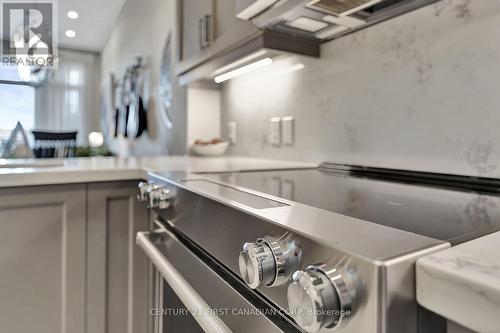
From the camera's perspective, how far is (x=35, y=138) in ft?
10.5

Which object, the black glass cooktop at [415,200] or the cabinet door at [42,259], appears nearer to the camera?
the black glass cooktop at [415,200]

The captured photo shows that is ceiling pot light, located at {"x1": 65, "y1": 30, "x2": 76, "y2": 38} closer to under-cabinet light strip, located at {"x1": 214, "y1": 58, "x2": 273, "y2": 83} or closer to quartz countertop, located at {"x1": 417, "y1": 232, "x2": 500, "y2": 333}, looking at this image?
under-cabinet light strip, located at {"x1": 214, "y1": 58, "x2": 273, "y2": 83}

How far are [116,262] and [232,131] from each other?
90 cm

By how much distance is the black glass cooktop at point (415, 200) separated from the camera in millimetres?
396

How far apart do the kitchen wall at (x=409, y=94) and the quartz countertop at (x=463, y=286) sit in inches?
22.9

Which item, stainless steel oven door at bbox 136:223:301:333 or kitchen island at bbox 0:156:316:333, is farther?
kitchen island at bbox 0:156:316:333

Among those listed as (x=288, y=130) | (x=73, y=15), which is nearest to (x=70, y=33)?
(x=73, y=15)

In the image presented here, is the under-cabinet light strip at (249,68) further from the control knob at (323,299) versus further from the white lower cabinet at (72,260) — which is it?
the control knob at (323,299)

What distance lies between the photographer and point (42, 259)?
1.01 meters

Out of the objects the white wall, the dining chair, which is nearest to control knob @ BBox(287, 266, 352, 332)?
the white wall

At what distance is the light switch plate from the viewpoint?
4.38 ft

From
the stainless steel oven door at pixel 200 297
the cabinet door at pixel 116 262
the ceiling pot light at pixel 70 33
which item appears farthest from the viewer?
the ceiling pot light at pixel 70 33

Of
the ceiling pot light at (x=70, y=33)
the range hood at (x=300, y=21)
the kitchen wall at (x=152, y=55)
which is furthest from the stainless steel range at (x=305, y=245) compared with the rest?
the ceiling pot light at (x=70, y=33)

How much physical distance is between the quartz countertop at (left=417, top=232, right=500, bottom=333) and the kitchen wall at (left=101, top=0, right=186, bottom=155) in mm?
1692
